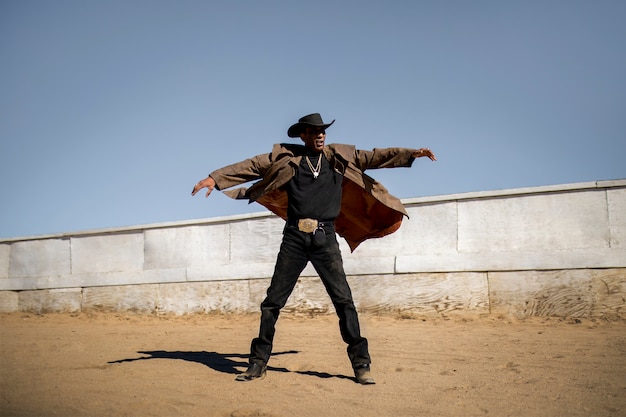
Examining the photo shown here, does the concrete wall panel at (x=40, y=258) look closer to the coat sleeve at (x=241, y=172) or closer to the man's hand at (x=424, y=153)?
the coat sleeve at (x=241, y=172)

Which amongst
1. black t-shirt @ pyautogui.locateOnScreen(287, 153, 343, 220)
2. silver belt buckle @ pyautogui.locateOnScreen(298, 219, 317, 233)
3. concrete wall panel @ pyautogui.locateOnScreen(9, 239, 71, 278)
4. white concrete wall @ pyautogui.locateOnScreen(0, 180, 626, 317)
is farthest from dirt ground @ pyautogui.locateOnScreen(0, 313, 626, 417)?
concrete wall panel @ pyautogui.locateOnScreen(9, 239, 71, 278)

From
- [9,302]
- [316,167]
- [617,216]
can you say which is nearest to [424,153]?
[316,167]

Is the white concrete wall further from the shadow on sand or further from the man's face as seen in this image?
the man's face

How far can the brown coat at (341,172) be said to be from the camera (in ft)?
18.7

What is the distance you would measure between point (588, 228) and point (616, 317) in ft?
4.42

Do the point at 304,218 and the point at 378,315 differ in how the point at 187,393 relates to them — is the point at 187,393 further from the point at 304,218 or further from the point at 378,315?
the point at 378,315

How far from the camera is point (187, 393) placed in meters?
4.90

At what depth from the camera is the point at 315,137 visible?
5703 mm

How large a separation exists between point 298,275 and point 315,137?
1.27m

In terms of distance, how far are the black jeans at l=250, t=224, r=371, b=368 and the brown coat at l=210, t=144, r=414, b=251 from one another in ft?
1.91

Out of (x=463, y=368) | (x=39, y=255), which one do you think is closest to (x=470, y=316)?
(x=463, y=368)

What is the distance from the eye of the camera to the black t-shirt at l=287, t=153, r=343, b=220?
557 centimetres

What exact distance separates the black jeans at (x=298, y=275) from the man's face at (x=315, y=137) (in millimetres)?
743

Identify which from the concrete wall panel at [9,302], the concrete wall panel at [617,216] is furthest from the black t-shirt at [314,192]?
the concrete wall panel at [9,302]
